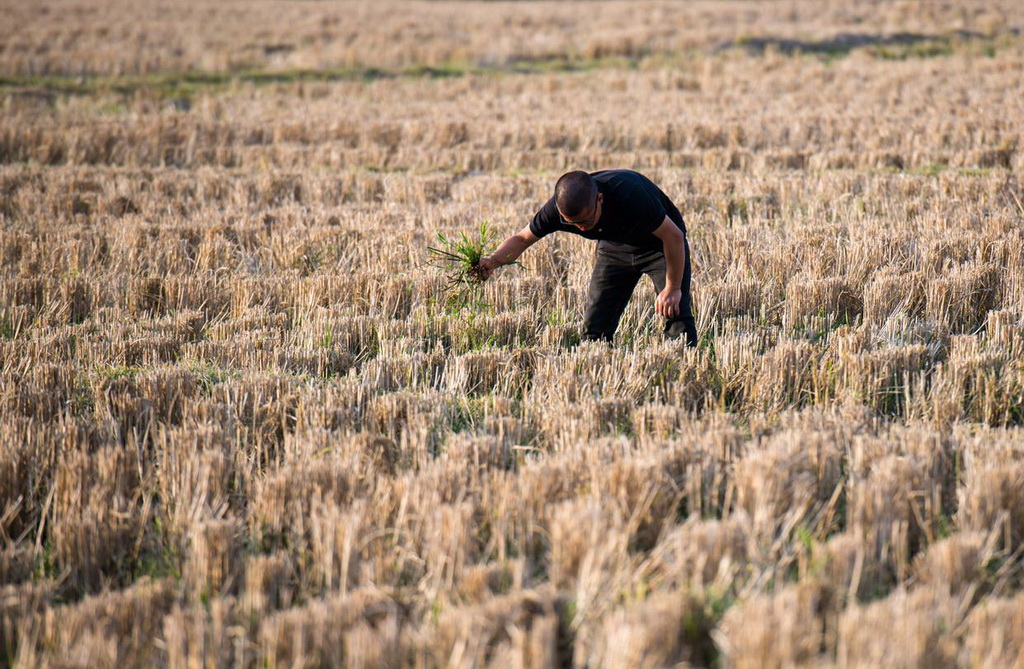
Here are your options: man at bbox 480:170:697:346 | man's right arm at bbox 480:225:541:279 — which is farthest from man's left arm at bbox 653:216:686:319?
man's right arm at bbox 480:225:541:279

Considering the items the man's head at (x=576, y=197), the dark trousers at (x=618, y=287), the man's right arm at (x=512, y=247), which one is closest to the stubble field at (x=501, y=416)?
the dark trousers at (x=618, y=287)

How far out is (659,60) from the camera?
66.8ft

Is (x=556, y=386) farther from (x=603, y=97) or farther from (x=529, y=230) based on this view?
(x=603, y=97)

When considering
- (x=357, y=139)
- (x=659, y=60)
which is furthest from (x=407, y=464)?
(x=659, y=60)

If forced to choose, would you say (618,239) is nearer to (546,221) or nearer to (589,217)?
(546,221)

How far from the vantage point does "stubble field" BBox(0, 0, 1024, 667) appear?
2555mm

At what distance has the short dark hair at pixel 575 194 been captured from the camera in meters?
4.21

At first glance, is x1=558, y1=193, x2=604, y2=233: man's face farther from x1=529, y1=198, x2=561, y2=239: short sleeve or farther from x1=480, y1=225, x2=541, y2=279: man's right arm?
x1=480, y1=225, x2=541, y2=279: man's right arm

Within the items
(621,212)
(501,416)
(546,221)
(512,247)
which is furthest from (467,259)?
(501,416)

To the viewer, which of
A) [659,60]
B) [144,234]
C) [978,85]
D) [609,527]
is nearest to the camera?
[609,527]

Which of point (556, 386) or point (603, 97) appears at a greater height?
point (603, 97)

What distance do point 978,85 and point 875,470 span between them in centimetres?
1413

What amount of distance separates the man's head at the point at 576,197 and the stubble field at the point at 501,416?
0.80 m

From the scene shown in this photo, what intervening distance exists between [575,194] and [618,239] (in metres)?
0.75
